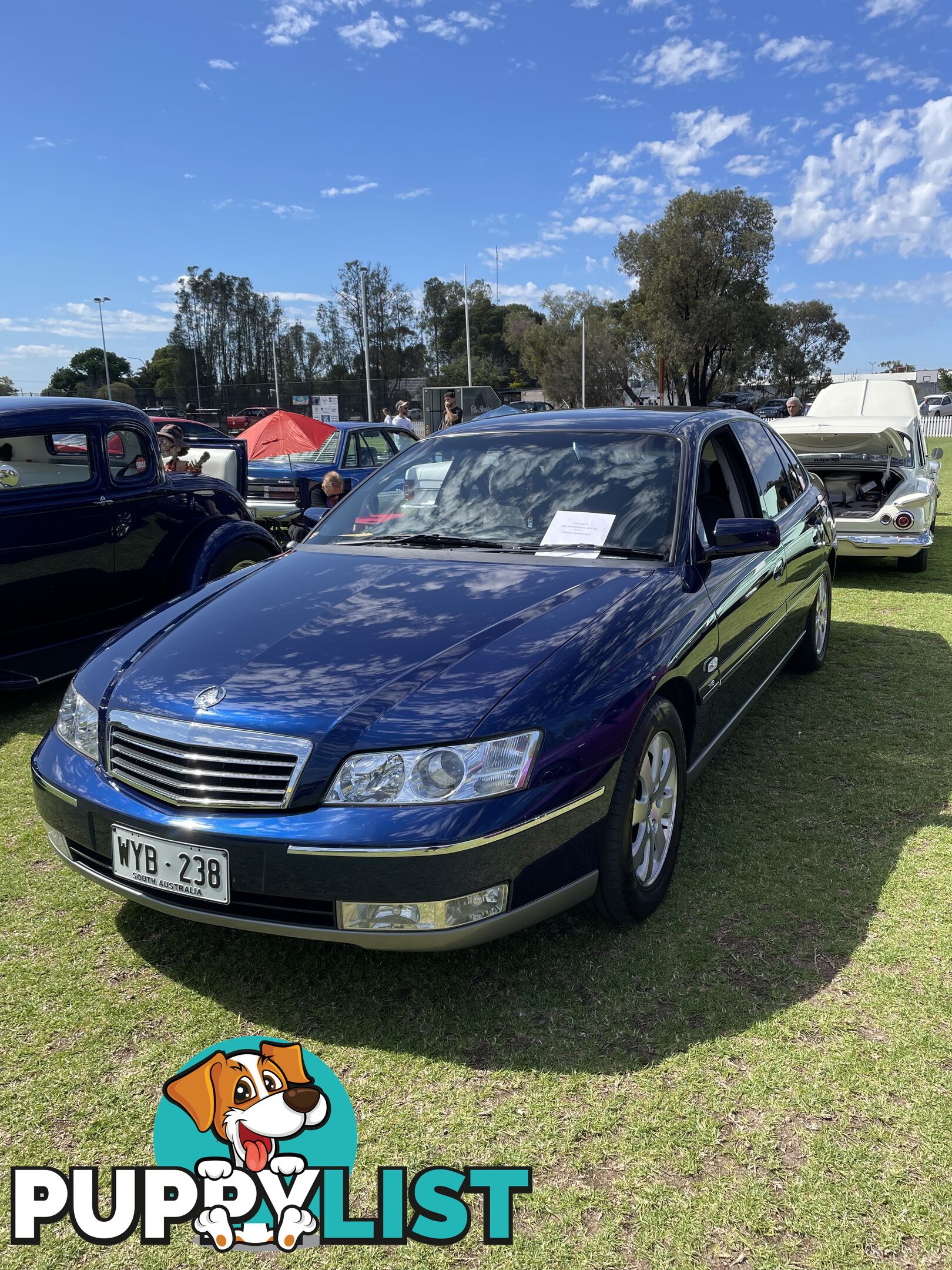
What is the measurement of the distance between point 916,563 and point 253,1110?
873 centimetres

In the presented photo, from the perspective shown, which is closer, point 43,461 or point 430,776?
point 430,776

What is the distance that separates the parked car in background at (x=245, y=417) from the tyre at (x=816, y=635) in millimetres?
35226

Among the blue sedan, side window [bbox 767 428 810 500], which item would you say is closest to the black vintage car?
the blue sedan

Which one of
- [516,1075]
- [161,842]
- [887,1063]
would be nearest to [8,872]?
[161,842]

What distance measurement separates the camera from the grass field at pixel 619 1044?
203 cm

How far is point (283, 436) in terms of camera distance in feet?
50.5

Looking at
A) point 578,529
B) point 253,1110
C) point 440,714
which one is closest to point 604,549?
point 578,529

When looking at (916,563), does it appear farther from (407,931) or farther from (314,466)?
(407,931)

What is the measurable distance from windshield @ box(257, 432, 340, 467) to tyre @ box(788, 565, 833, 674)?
7.93 m

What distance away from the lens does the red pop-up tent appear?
48.7 ft

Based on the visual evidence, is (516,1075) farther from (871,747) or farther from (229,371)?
(229,371)

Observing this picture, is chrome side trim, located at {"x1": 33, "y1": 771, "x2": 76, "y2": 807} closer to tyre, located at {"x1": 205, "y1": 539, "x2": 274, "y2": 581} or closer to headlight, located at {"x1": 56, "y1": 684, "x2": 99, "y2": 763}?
headlight, located at {"x1": 56, "y1": 684, "x2": 99, "y2": 763}

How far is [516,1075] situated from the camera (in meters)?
2.48

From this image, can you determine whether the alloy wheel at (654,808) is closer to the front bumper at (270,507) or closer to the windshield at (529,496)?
the windshield at (529,496)
